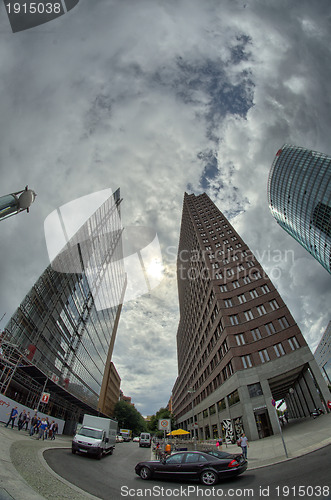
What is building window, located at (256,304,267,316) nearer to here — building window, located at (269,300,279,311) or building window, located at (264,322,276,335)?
building window, located at (269,300,279,311)

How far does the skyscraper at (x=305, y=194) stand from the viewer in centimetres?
7281

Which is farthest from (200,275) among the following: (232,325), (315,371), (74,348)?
(74,348)

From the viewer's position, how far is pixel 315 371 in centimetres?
2609

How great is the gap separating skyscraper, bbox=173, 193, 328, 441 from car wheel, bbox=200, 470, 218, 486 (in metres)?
12.4

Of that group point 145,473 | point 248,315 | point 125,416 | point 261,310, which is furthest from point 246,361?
point 125,416

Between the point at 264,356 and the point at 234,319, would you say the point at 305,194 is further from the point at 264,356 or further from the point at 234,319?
the point at 264,356

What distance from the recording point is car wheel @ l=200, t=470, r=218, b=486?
7654 millimetres

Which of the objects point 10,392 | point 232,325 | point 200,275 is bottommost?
point 10,392

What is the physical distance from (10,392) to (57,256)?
19494 mm

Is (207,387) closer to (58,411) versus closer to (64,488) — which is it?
(58,411)

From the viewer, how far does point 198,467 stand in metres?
8.07

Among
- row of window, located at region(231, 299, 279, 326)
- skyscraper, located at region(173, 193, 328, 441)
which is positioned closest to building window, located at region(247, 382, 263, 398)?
skyscraper, located at region(173, 193, 328, 441)

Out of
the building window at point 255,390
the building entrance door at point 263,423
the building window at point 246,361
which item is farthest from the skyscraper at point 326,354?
the building window at point 255,390

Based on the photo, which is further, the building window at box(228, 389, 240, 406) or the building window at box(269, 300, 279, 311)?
the building window at box(269, 300, 279, 311)
